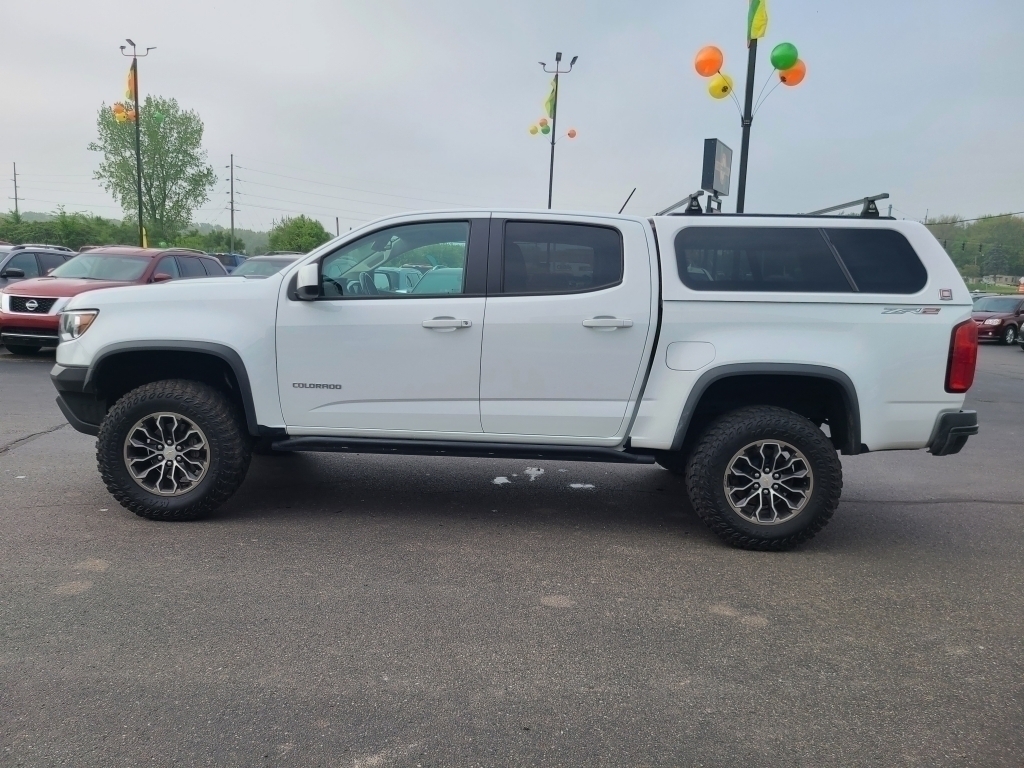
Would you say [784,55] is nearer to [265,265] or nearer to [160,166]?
[265,265]

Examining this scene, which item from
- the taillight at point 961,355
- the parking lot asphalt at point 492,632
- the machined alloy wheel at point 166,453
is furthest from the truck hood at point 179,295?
the taillight at point 961,355

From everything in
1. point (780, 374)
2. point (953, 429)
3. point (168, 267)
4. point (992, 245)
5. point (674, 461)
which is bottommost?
point (674, 461)

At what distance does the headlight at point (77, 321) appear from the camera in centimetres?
470

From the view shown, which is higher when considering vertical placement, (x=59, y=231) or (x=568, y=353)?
(x=59, y=231)

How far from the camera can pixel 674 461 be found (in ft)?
18.1

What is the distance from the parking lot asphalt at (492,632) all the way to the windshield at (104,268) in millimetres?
Answer: 7044

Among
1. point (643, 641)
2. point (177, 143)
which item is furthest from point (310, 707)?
point (177, 143)

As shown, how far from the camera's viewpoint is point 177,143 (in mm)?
66375

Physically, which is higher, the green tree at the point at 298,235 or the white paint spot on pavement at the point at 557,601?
the green tree at the point at 298,235

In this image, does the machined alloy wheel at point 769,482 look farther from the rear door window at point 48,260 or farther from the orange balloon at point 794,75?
the rear door window at point 48,260

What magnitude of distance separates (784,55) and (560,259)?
295 inches

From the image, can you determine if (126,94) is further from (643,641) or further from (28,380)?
(643,641)

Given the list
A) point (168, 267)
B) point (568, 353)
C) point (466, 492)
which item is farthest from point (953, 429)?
point (168, 267)

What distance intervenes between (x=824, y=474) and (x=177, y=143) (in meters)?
72.8
